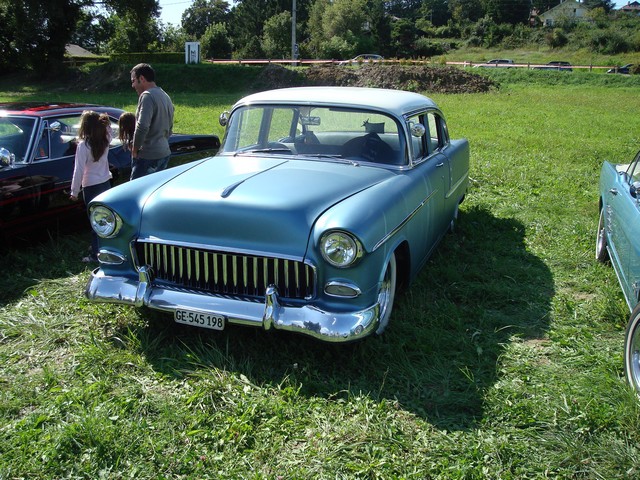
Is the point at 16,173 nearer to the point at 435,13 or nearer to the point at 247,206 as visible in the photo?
the point at 247,206

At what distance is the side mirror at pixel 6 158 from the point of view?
518 cm

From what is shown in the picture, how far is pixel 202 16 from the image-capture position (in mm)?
82875

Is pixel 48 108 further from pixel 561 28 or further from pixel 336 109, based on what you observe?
pixel 561 28

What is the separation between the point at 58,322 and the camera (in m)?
4.33

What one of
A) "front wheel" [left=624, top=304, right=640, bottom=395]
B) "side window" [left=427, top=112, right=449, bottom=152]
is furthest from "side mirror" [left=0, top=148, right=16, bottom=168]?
"front wheel" [left=624, top=304, right=640, bottom=395]

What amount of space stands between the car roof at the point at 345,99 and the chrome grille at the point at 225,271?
181 cm

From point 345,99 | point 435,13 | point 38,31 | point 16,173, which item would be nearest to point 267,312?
point 345,99

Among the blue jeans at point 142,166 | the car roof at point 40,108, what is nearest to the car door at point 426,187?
the blue jeans at point 142,166

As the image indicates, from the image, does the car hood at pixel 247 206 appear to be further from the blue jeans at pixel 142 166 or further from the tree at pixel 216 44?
the tree at pixel 216 44

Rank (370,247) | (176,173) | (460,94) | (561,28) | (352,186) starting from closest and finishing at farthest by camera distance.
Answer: (370,247), (352,186), (176,173), (460,94), (561,28)

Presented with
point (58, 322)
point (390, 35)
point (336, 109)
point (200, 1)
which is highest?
point (200, 1)

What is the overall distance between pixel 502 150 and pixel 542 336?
A: 8.47 metres

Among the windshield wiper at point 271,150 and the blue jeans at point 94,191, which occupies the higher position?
the windshield wiper at point 271,150

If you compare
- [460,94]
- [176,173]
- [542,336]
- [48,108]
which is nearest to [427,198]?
[542,336]
